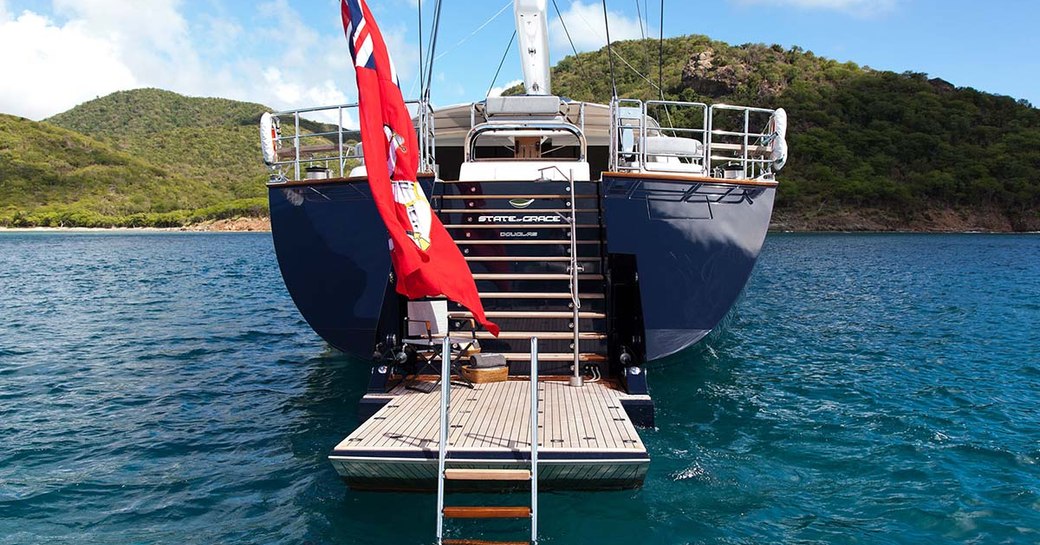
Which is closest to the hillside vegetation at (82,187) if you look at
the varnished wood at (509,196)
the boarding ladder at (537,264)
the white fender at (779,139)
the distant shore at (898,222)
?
the distant shore at (898,222)

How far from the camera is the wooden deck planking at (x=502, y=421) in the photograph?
5.43m

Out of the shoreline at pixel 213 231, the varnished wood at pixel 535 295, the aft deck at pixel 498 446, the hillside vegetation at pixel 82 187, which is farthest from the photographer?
the hillside vegetation at pixel 82 187

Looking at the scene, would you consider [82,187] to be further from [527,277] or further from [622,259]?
[622,259]

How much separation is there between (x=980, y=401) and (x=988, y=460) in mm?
2690

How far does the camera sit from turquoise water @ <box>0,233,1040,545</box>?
5383 mm

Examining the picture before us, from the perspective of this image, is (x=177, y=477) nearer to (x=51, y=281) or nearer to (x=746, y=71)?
(x=51, y=281)

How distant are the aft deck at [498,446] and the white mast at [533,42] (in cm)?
626

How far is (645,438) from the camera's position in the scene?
7234 millimetres

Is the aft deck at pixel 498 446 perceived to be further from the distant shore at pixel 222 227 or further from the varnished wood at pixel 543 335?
the distant shore at pixel 222 227

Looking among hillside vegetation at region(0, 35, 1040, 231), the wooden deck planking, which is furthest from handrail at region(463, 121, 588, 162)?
hillside vegetation at region(0, 35, 1040, 231)

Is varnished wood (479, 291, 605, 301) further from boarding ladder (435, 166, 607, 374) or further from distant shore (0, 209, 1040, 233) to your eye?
distant shore (0, 209, 1040, 233)

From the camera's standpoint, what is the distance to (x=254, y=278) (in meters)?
29.2

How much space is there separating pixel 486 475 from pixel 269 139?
6265mm

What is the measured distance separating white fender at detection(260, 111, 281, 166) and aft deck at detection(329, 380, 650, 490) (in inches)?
183
